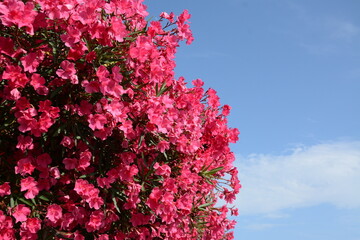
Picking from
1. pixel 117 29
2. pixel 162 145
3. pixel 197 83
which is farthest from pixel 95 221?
pixel 197 83

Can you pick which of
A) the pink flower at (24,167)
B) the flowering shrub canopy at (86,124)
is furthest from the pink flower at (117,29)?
the pink flower at (24,167)

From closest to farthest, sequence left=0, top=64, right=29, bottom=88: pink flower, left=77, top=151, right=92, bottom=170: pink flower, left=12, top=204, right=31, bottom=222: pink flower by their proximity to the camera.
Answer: left=0, top=64, right=29, bottom=88: pink flower → left=12, top=204, right=31, bottom=222: pink flower → left=77, top=151, right=92, bottom=170: pink flower

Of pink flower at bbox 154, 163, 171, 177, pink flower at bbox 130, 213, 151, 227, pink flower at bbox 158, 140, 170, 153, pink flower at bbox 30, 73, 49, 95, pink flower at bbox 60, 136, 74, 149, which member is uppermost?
pink flower at bbox 30, 73, 49, 95

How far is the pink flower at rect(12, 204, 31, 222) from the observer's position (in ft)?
10.4

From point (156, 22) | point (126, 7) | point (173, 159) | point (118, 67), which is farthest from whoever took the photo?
point (173, 159)

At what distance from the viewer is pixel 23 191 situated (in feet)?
11.0

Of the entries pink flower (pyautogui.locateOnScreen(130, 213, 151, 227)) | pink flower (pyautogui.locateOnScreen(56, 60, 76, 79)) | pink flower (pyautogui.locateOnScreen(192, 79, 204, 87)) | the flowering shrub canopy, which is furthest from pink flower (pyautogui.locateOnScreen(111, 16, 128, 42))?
pink flower (pyautogui.locateOnScreen(192, 79, 204, 87))

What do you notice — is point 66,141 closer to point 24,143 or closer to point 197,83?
point 24,143

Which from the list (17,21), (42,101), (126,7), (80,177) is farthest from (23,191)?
(126,7)

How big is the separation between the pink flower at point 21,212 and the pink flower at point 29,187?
0.27ft

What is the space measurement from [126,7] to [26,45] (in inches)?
30.9

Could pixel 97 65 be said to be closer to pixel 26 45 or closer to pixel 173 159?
pixel 26 45

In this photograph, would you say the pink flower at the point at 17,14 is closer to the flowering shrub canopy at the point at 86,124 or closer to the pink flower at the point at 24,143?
the flowering shrub canopy at the point at 86,124

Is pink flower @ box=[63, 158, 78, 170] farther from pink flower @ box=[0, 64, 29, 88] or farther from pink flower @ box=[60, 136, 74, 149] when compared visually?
pink flower @ box=[0, 64, 29, 88]
